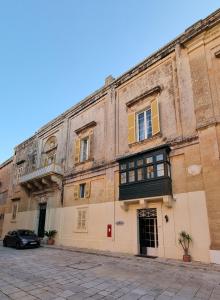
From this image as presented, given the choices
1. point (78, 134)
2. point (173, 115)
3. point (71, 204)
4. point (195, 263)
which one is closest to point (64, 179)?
point (71, 204)

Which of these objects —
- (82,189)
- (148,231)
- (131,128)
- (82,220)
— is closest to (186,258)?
(148,231)

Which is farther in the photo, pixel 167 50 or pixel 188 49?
pixel 167 50

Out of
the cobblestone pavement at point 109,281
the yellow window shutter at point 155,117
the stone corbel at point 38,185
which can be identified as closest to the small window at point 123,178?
the yellow window shutter at point 155,117

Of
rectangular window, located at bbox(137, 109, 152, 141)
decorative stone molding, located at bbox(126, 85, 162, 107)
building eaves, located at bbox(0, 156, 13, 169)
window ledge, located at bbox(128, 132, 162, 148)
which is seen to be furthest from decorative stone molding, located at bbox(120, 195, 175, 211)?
building eaves, located at bbox(0, 156, 13, 169)

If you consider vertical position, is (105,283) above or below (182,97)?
below

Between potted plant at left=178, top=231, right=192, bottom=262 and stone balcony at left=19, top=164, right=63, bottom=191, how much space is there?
10292 millimetres

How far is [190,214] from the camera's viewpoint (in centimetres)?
923

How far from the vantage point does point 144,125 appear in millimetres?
12594

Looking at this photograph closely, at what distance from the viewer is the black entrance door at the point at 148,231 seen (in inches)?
414

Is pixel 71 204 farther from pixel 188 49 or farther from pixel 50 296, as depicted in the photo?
pixel 188 49

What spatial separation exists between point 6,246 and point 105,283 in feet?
42.0

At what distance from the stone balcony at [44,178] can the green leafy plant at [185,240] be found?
10.3m

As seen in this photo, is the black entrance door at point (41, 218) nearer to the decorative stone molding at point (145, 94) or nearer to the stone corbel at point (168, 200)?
the decorative stone molding at point (145, 94)

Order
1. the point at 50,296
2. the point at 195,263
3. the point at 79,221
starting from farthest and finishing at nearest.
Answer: the point at 79,221, the point at 195,263, the point at 50,296
